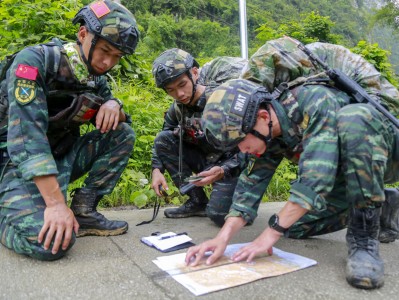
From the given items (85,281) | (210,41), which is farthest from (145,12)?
(85,281)

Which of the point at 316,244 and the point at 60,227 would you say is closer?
the point at 60,227

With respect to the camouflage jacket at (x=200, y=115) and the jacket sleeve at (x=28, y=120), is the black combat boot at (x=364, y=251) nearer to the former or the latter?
the camouflage jacket at (x=200, y=115)

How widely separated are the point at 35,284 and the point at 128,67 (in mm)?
4470

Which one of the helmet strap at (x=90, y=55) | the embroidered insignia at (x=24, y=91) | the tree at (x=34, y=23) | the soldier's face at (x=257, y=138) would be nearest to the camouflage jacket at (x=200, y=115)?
the helmet strap at (x=90, y=55)

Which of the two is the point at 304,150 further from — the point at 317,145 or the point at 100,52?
the point at 100,52

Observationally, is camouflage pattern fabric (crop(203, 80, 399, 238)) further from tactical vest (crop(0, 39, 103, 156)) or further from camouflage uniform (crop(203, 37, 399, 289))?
tactical vest (crop(0, 39, 103, 156))

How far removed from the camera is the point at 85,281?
5.66 feet

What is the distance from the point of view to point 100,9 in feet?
7.40

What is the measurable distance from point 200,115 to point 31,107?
1284mm

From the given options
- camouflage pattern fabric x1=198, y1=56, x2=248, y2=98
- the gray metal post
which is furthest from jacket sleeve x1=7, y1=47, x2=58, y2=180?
the gray metal post

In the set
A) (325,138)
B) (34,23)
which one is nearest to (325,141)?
(325,138)

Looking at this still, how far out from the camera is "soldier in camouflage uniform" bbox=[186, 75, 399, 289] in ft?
5.63

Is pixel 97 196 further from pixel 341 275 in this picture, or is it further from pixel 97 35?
pixel 341 275

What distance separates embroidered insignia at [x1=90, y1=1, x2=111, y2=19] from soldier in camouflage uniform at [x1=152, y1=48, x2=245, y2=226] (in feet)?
2.05
